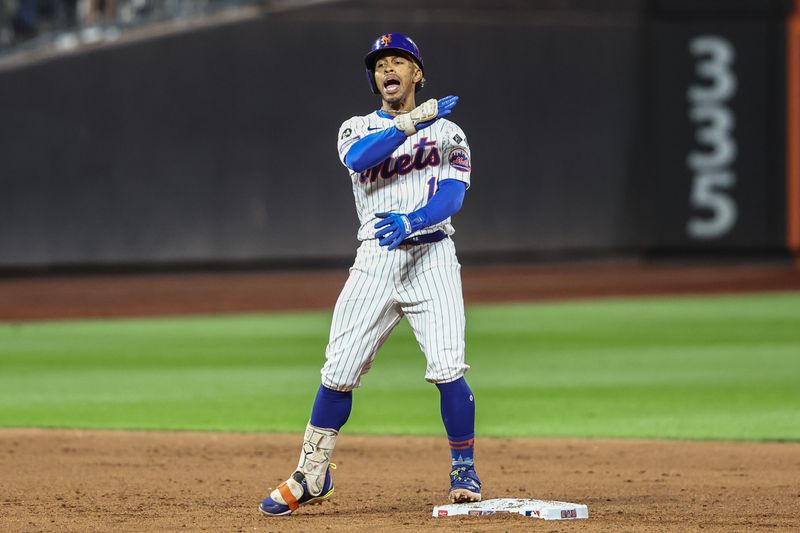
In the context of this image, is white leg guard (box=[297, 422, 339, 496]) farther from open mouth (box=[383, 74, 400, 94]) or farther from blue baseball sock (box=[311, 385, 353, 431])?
open mouth (box=[383, 74, 400, 94])

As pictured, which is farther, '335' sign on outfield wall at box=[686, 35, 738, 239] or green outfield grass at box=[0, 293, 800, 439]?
'335' sign on outfield wall at box=[686, 35, 738, 239]

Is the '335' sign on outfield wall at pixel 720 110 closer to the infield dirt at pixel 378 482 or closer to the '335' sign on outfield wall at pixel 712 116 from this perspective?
the '335' sign on outfield wall at pixel 712 116

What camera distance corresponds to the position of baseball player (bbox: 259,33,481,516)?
198 inches

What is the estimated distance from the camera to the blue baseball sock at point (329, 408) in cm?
513

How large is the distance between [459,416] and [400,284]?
0.56m

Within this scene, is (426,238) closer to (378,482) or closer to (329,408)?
(329,408)

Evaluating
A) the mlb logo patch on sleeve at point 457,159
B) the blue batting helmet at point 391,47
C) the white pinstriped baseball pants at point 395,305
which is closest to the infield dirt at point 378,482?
the white pinstriped baseball pants at point 395,305

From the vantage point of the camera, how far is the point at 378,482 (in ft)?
20.3

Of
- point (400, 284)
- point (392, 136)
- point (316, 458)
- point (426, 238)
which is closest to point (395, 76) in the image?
point (392, 136)

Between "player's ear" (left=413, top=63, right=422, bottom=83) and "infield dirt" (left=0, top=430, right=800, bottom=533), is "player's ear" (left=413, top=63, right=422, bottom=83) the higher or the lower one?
the higher one

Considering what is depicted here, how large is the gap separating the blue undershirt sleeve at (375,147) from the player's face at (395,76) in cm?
21

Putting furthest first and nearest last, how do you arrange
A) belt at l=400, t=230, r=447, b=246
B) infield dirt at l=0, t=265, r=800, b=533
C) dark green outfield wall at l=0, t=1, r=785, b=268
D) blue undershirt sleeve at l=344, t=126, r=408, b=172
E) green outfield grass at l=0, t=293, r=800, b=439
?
dark green outfield wall at l=0, t=1, r=785, b=268 → green outfield grass at l=0, t=293, r=800, b=439 → belt at l=400, t=230, r=447, b=246 → infield dirt at l=0, t=265, r=800, b=533 → blue undershirt sleeve at l=344, t=126, r=408, b=172

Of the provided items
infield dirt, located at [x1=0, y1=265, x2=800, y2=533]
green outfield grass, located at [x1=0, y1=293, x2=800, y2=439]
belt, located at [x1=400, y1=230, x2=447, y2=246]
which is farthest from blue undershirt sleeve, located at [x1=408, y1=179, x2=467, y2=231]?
green outfield grass, located at [x1=0, y1=293, x2=800, y2=439]

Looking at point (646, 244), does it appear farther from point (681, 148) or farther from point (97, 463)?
point (97, 463)
